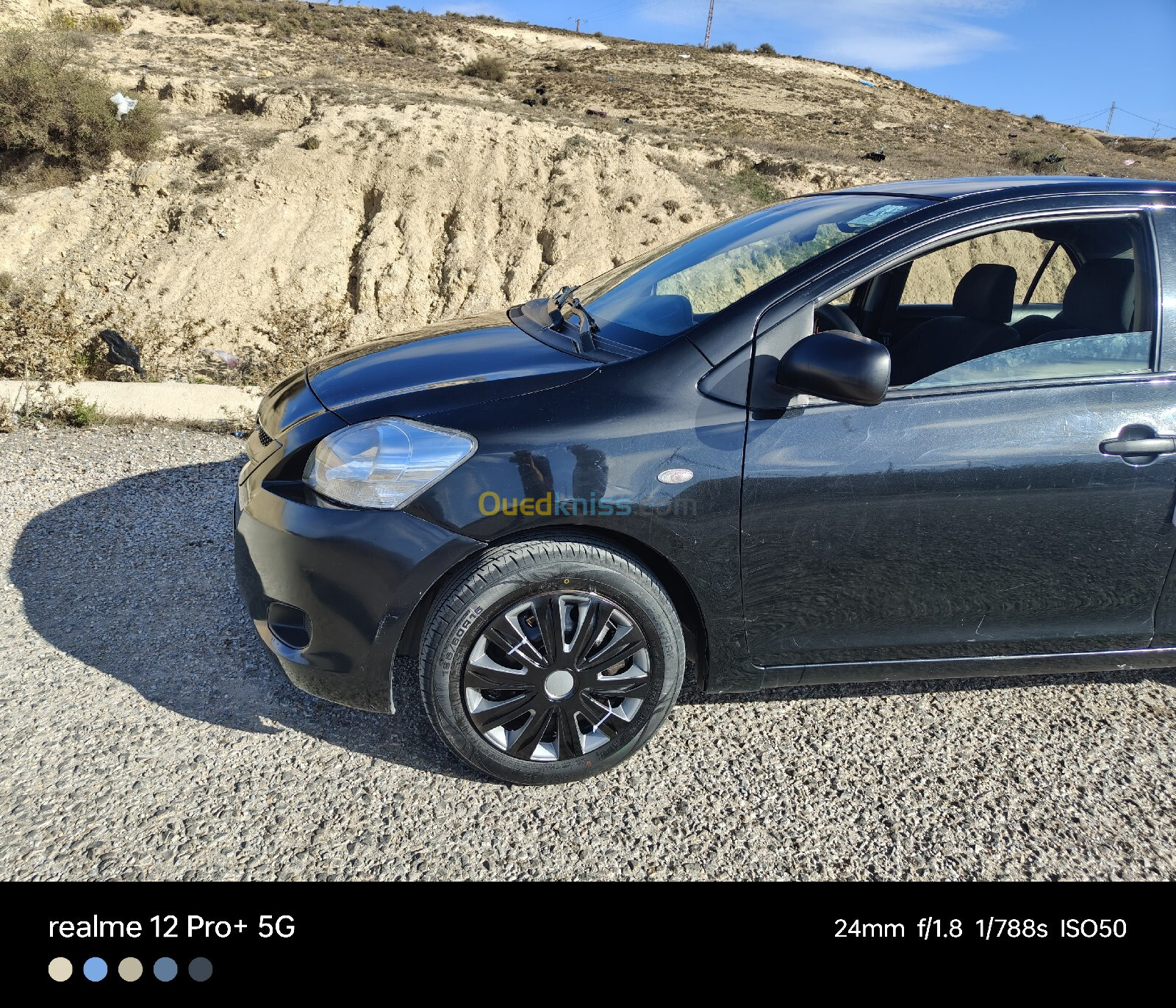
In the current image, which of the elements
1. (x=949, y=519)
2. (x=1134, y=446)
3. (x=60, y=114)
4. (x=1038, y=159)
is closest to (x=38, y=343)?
(x=949, y=519)

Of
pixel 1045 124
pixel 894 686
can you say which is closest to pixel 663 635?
pixel 894 686

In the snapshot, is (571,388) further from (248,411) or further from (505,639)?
(248,411)

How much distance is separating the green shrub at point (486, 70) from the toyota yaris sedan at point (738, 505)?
30.4m

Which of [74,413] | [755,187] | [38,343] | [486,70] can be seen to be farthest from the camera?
[486,70]

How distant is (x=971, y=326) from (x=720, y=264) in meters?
0.99

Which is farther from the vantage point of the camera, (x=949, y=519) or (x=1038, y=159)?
(x=1038, y=159)

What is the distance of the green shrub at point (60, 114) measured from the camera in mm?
16703

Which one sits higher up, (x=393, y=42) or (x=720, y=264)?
(x=393, y=42)

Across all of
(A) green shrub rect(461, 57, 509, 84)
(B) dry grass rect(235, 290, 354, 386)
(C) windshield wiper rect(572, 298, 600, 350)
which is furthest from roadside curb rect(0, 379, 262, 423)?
(A) green shrub rect(461, 57, 509, 84)

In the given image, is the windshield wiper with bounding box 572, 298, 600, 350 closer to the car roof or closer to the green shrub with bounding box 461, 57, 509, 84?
the car roof

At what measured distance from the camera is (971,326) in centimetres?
321

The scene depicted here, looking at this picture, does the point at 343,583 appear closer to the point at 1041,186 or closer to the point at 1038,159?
the point at 1041,186
